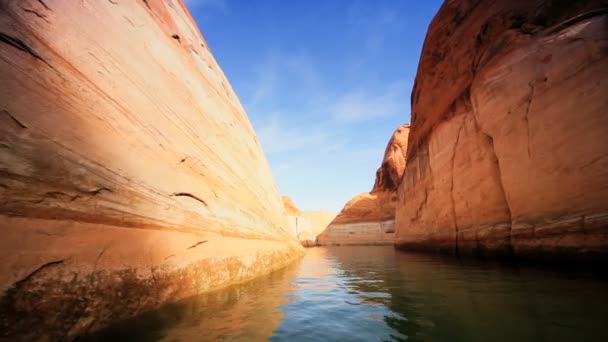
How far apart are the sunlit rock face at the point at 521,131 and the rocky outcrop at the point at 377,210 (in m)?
19.7

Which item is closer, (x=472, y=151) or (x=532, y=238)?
(x=532, y=238)

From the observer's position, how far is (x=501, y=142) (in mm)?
6445

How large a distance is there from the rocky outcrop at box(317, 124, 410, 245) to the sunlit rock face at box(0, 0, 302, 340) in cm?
2704

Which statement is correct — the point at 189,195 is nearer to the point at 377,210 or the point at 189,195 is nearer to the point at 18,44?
the point at 18,44

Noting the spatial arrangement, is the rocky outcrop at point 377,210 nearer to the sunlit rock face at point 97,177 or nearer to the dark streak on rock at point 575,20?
the dark streak on rock at point 575,20

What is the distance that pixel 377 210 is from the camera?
30.8m

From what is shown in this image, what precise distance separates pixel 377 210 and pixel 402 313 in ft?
96.7

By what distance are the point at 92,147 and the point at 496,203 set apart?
27.8 ft

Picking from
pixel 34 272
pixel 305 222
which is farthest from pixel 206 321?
pixel 305 222

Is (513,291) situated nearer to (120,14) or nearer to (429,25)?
(120,14)

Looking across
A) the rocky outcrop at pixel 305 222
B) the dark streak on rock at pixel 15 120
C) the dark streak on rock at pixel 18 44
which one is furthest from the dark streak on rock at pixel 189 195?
the rocky outcrop at pixel 305 222

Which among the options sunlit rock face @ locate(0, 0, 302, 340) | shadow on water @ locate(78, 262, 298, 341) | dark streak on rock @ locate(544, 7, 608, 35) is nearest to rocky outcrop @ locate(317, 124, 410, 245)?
dark streak on rock @ locate(544, 7, 608, 35)

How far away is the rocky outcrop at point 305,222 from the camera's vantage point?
3937 cm

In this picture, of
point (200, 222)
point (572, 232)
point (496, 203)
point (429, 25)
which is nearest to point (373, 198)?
point (429, 25)
